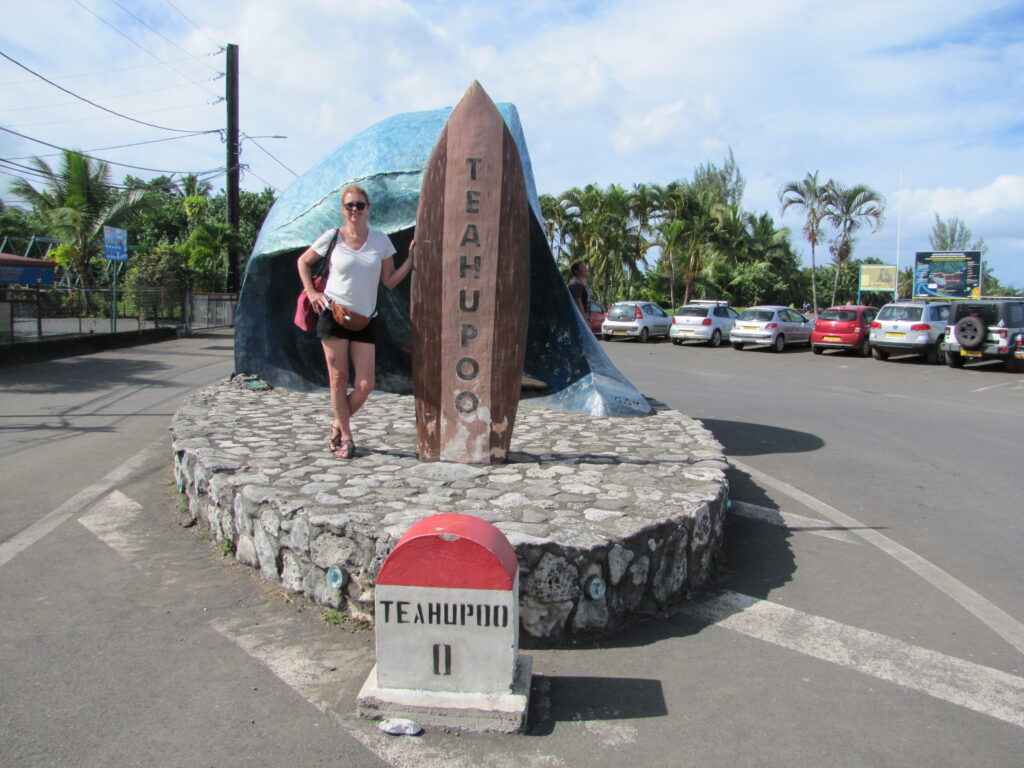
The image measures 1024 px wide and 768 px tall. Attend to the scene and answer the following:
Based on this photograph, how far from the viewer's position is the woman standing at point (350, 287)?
5.08 metres

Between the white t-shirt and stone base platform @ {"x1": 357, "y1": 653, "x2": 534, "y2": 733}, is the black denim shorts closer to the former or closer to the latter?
the white t-shirt

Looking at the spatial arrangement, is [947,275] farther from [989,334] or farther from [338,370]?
[338,370]

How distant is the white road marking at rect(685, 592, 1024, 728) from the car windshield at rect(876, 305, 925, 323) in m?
18.1

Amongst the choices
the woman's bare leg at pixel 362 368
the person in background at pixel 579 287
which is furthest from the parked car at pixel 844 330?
the woman's bare leg at pixel 362 368

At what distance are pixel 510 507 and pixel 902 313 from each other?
18.8m

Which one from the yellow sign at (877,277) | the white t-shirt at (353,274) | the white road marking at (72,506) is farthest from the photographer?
the yellow sign at (877,277)

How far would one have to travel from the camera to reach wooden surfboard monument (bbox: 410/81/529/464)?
17.0 feet

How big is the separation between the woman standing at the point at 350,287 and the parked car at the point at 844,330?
18838 mm

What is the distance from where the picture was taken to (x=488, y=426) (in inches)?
207

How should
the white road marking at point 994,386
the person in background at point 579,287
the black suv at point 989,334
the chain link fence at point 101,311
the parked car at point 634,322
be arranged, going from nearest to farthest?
the person in background at point 579,287, the white road marking at point 994,386, the chain link fence at point 101,311, the black suv at point 989,334, the parked car at point 634,322

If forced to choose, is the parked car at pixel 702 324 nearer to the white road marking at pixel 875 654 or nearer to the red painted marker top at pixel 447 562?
the white road marking at pixel 875 654

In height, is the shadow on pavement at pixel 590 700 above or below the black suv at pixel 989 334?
below

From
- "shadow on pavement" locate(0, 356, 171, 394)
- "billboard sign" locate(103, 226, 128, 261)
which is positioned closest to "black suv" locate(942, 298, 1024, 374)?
"shadow on pavement" locate(0, 356, 171, 394)

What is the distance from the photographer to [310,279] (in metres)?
5.20
